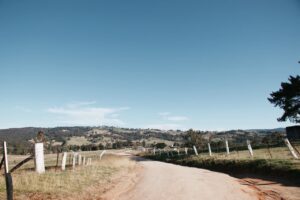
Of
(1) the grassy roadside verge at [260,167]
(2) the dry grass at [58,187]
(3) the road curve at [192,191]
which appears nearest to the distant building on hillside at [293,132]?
(1) the grassy roadside verge at [260,167]

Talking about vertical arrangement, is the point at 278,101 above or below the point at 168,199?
above

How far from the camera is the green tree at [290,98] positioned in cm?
4869

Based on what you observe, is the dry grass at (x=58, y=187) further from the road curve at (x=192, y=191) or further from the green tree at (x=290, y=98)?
the green tree at (x=290, y=98)

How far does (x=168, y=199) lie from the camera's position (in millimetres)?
11625

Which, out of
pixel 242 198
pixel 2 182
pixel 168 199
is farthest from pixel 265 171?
pixel 2 182

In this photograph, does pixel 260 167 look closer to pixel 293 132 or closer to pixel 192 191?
pixel 192 191

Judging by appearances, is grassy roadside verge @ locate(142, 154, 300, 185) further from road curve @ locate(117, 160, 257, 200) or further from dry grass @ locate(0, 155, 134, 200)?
dry grass @ locate(0, 155, 134, 200)

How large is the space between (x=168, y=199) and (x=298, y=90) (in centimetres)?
4189

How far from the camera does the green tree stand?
160ft

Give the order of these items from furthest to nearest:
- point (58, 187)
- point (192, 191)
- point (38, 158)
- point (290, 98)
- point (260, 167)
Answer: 1. point (290, 98)
2. point (38, 158)
3. point (260, 167)
4. point (58, 187)
5. point (192, 191)

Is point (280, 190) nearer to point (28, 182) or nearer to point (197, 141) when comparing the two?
point (28, 182)

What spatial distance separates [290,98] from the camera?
49438 millimetres

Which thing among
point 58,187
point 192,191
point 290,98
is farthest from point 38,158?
point 290,98

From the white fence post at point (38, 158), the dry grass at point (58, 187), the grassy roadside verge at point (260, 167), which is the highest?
the white fence post at point (38, 158)
